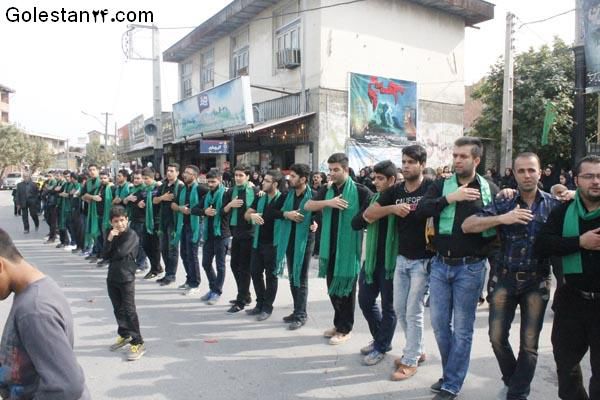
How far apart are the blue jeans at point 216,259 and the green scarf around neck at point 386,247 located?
2.73 metres

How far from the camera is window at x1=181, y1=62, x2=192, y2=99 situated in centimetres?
2641

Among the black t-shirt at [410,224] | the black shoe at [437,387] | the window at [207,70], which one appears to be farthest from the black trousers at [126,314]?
the window at [207,70]

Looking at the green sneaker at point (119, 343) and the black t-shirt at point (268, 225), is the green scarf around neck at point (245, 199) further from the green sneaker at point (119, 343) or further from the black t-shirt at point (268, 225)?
the green sneaker at point (119, 343)

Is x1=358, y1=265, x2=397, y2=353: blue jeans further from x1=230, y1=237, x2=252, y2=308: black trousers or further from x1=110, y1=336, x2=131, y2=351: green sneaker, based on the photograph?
x1=110, y1=336, x2=131, y2=351: green sneaker

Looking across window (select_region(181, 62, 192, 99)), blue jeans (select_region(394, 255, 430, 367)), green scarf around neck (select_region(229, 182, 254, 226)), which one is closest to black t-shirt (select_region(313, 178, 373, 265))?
blue jeans (select_region(394, 255, 430, 367))

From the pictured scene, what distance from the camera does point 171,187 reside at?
315 inches

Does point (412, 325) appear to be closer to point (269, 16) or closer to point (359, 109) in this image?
point (359, 109)

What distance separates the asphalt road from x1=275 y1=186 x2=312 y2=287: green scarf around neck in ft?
2.08

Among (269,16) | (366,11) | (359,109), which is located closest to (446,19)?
(366,11)

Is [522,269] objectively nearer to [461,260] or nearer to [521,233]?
[521,233]

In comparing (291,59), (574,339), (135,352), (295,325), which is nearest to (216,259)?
(295,325)

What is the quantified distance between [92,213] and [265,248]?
5434mm

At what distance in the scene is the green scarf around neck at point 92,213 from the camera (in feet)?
32.2

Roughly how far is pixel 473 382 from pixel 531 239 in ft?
4.65
